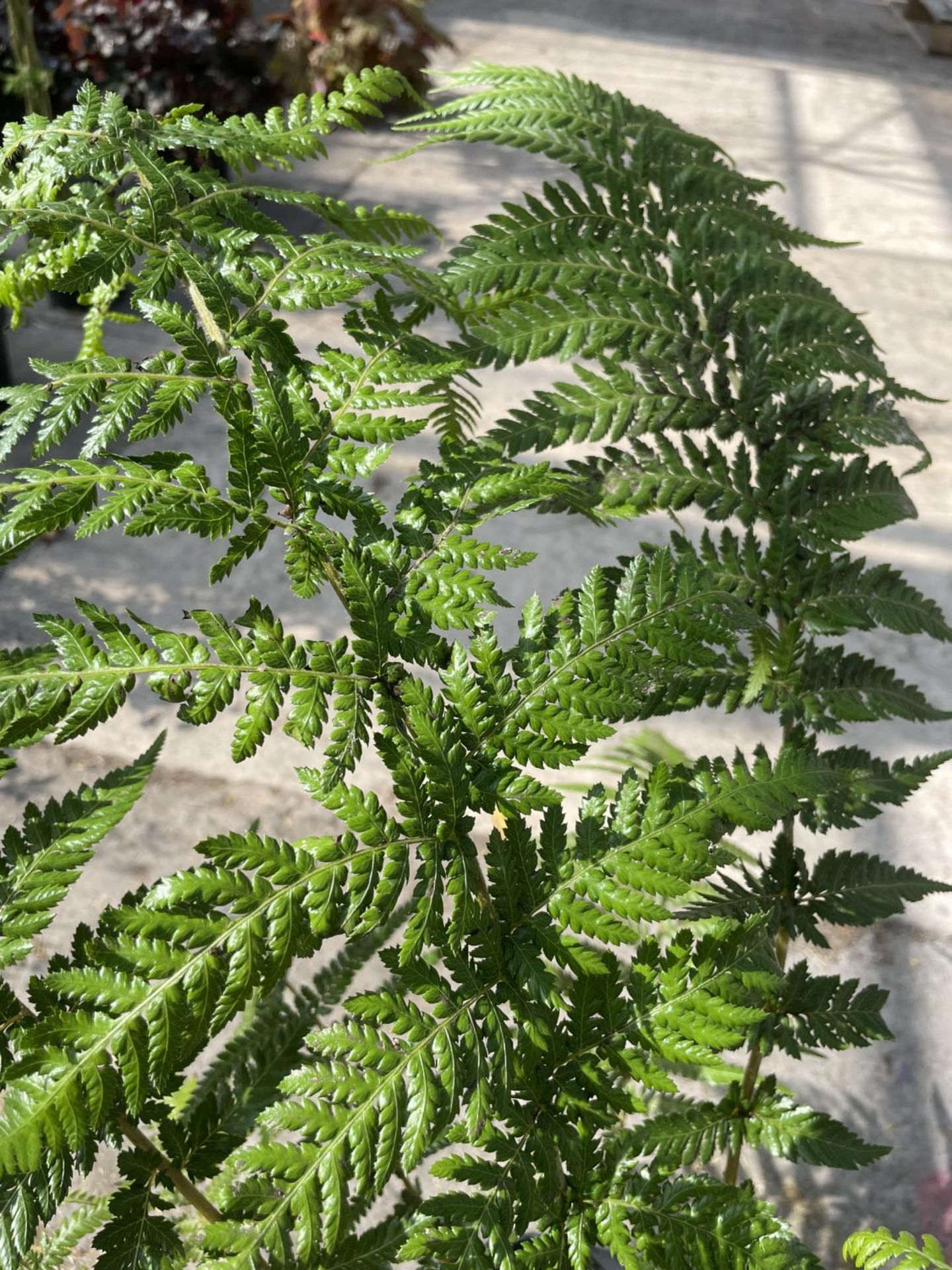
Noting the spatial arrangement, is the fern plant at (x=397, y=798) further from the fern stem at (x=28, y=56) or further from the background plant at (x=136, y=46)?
the background plant at (x=136, y=46)

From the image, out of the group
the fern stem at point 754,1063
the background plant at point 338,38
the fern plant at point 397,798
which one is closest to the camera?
the fern plant at point 397,798

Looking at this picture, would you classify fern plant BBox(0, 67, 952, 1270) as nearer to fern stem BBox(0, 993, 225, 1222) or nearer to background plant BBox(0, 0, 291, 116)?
fern stem BBox(0, 993, 225, 1222)

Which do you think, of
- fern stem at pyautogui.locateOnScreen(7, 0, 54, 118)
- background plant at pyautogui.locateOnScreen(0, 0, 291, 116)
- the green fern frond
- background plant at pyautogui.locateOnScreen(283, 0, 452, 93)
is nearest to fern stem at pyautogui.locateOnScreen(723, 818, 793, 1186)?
the green fern frond

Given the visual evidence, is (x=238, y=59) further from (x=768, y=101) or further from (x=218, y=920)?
(x=218, y=920)

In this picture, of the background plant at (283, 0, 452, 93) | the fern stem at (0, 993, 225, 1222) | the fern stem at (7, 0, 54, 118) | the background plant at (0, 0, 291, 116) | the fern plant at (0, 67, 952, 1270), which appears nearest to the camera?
the fern plant at (0, 67, 952, 1270)

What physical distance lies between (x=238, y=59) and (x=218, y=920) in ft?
15.9

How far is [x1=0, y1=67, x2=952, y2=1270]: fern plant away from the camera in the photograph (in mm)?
745

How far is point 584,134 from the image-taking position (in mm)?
1383

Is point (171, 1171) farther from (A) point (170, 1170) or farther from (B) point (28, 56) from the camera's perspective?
(B) point (28, 56)

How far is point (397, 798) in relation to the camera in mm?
975

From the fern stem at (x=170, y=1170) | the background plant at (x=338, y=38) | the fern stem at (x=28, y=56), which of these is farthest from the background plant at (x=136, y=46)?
the fern stem at (x=170, y=1170)

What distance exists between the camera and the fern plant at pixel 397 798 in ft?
2.44

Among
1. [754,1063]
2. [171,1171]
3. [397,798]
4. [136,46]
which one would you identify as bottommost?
[754,1063]

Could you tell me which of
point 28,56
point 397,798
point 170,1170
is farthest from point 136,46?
point 170,1170
